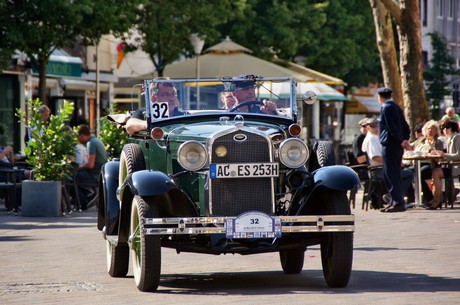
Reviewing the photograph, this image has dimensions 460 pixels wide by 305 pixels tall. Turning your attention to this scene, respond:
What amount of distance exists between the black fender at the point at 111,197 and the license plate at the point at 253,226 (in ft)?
5.61

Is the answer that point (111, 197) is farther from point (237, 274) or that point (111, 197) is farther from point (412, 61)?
point (412, 61)

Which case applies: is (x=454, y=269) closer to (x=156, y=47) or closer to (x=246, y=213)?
(x=246, y=213)

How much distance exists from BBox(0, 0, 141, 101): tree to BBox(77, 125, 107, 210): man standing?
7.56 meters

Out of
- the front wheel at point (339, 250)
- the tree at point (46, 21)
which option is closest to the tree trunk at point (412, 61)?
the tree at point (46, 21)

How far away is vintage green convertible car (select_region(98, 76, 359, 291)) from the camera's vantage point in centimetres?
1027

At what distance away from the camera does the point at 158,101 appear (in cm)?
1218

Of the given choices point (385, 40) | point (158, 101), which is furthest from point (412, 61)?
point (158, 101)

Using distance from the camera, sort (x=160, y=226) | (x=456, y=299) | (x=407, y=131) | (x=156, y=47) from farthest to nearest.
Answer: (x=156, y=47)
(x=407, y=131)
(x=160, y=226)
(x=456, y=299)

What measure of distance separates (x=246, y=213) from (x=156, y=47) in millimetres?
31913

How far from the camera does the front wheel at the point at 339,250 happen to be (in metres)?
10.4

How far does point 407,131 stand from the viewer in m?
19.8

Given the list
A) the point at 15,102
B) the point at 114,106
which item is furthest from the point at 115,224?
the point at 15,102

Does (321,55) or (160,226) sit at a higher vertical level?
(321,55)

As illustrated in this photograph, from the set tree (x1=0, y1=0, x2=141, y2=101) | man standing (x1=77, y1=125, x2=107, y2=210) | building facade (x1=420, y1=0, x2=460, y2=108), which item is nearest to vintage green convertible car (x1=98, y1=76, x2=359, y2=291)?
man standing (x1=77, y1=125, x2=107, y2=210)
